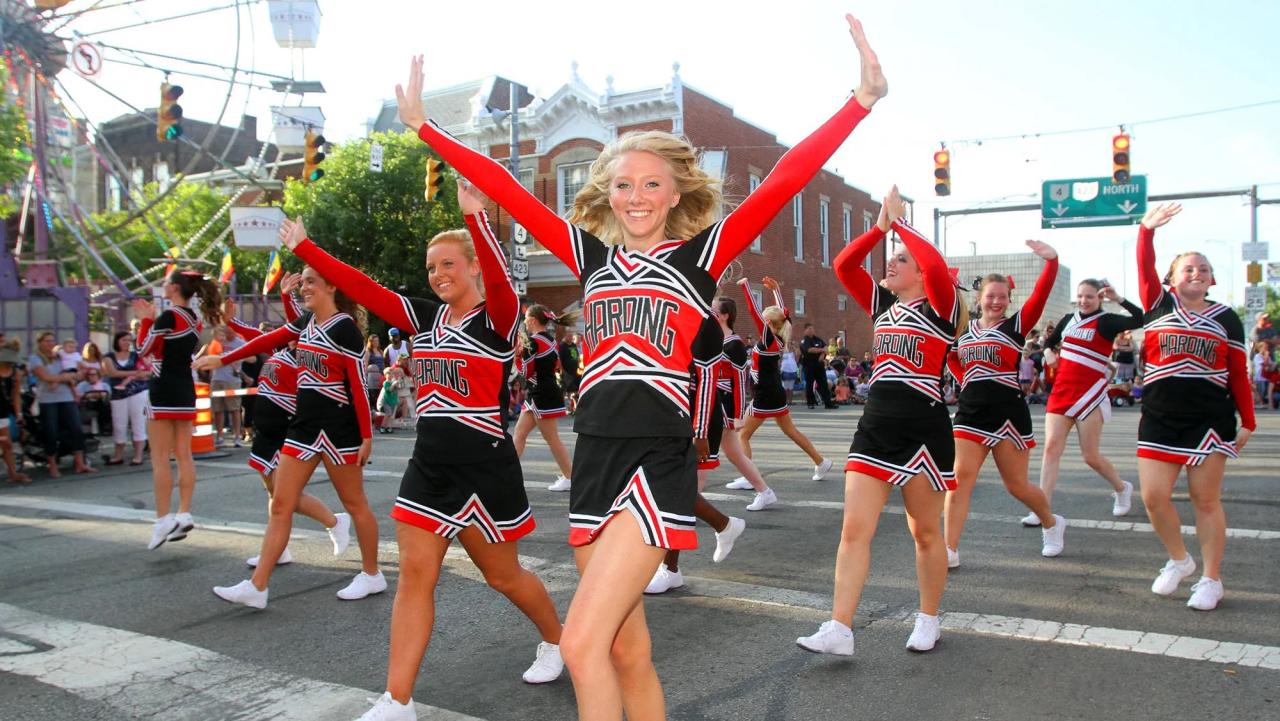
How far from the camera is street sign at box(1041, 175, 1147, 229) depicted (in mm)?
27297

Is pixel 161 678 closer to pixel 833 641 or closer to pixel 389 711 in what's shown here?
pixel 389 711

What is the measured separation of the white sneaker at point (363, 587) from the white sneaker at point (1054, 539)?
435 cm

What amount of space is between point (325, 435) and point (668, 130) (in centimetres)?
2825

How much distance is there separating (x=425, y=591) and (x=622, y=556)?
1.38 m

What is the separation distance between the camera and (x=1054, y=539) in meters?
6.47

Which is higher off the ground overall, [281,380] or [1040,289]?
[1040,289]

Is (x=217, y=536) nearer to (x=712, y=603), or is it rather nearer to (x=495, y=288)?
(x=712, y=603)

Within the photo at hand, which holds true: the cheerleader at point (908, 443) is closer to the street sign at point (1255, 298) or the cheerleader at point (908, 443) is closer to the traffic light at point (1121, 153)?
the traffic light at point (1121, 153)

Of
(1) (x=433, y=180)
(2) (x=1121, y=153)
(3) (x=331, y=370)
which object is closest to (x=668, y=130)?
(1) (x=433, y=180)

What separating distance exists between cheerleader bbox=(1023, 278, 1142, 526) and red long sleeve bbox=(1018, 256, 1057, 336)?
1215mm

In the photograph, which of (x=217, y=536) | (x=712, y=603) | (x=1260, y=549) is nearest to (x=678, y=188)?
(x=712, y=603)

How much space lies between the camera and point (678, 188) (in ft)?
10.2

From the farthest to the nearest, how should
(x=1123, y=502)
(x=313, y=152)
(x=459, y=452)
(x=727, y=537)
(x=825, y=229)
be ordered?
(x=825, y=229), (x=313, y=152), (x=1123, y=502), (x=727, y=537), (x=459, y=452)

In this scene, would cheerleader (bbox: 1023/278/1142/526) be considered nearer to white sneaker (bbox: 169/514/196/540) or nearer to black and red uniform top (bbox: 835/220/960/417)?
black and red uniform top (bbox: 835/220/960/417)
